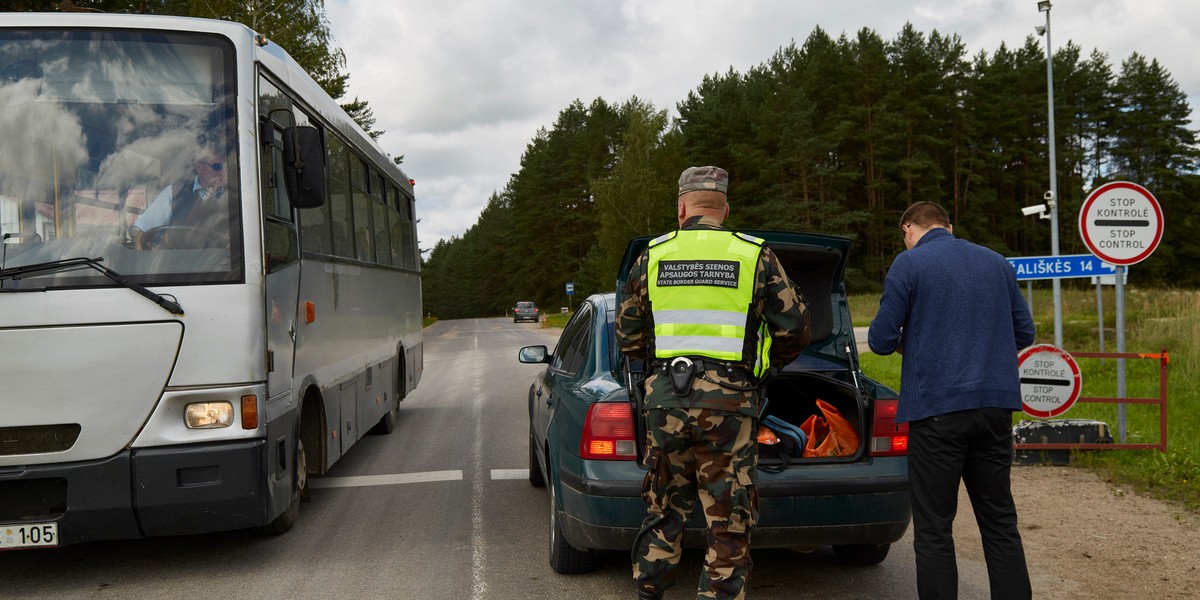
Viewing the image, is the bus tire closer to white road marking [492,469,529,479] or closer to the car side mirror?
white road marking [492,469,529,479]

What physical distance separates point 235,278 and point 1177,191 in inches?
2635

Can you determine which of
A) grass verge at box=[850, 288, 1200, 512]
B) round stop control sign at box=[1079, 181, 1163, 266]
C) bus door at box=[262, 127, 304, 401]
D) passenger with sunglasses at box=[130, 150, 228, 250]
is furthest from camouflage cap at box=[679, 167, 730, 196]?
round stop control sign at box=[1079, 181, 1163, 266]

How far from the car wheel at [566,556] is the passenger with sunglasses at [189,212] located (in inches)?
94.1

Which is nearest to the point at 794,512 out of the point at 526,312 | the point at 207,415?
the point at 207,415

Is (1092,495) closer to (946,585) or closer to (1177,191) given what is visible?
(946,585)

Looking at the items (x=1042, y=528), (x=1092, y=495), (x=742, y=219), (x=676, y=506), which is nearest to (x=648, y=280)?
(x=676, y=506)

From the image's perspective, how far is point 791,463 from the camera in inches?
173

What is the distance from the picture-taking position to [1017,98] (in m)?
57.1

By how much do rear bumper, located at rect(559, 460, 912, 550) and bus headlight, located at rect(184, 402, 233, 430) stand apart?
76.8 inches

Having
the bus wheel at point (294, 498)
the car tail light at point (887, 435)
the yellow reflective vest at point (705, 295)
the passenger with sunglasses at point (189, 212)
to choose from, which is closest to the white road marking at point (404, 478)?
the bus wheel at point (294, 498)

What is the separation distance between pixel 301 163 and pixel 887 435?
3.60 m

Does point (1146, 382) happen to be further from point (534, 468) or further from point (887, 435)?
point (887, 435)

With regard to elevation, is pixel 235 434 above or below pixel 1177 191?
below

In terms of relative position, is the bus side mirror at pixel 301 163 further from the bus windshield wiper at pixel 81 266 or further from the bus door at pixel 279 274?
the bus windshield wiper at pixel 81 266
